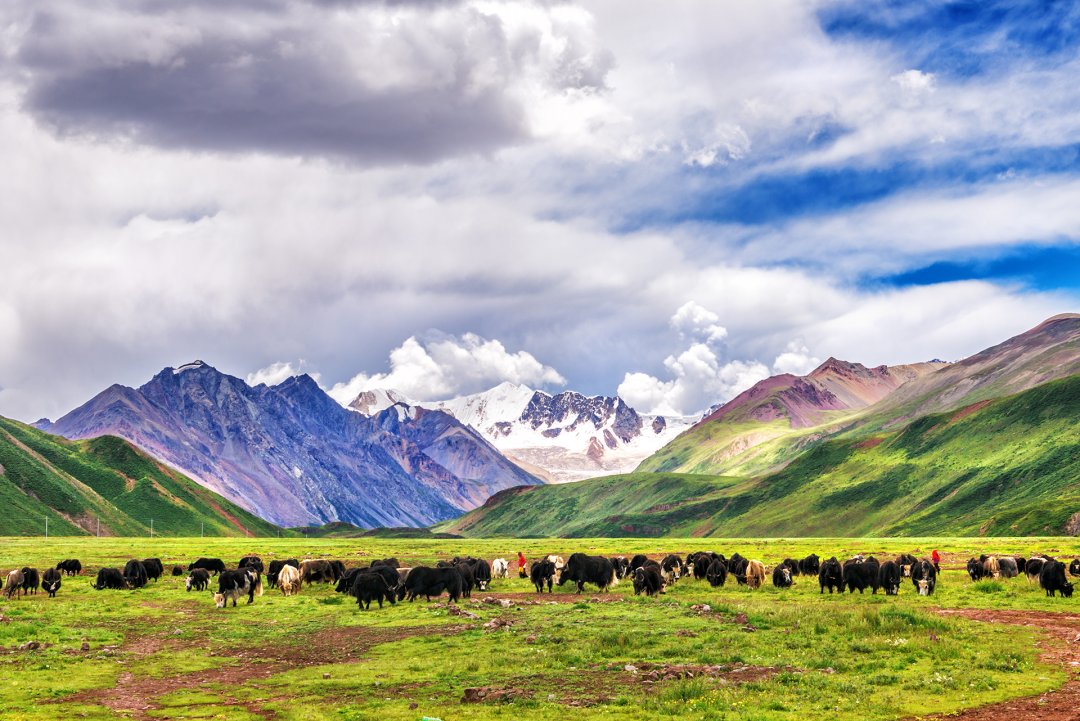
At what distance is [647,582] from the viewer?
5691 cm

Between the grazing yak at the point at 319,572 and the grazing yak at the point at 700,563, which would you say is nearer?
the grazing yak at the point at 700,563

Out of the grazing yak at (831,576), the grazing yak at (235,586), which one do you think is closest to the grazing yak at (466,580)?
the grazing yak at (235,586)

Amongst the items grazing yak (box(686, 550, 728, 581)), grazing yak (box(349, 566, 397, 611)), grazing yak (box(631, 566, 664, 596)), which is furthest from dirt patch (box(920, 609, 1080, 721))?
grazing yak (box(349, 566, 397, 611))

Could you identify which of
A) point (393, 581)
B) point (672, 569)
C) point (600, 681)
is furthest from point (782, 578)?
point (600, 681)

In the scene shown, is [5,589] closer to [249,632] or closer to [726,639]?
[249,632]

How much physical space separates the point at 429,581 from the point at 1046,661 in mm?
35687

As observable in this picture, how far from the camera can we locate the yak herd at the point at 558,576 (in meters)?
54.8

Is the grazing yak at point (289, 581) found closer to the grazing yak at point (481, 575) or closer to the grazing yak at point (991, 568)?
the grazing yak at point (481, 575)

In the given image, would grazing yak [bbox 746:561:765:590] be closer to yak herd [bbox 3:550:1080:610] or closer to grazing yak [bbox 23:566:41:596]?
yak herd [bbox 3:550:1080:610]

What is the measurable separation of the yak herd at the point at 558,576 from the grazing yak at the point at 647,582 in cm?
7

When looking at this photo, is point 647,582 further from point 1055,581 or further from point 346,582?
point 1055,581

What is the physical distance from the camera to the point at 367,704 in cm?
2570

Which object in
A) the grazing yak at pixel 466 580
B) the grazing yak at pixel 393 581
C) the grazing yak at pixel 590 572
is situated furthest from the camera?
the grazing yak at pixel 590 572

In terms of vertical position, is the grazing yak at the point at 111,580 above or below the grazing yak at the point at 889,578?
below
